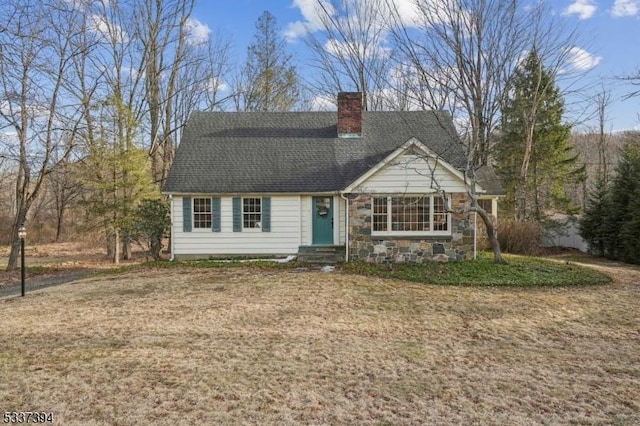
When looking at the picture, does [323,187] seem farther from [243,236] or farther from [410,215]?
[243,236]

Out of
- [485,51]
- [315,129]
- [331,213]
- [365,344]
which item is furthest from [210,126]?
[365,344]

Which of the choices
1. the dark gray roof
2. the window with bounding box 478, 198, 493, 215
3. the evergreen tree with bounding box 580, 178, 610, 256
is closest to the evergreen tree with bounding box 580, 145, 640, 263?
the evergreen tree with bounding box 580, 178, 610, 256

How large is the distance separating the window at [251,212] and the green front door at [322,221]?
194 centimetres

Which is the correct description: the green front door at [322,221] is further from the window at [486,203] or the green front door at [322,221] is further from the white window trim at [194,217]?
the window at [486,203]

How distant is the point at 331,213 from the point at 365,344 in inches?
360

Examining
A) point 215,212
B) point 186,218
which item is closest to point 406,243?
point 215,212

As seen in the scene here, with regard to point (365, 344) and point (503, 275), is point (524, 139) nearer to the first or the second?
point (503, 275)

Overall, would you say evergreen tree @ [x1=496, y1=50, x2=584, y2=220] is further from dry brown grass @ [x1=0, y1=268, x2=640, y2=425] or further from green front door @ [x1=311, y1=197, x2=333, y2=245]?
dry brown grass @ [x1=0, y1=268, x2=640, y2=425]

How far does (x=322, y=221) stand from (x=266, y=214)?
6.63ft

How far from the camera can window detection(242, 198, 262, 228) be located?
47.8ft

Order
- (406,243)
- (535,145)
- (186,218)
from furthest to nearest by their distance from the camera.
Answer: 1. (535,145)
2. (186,218)
3. (406,243)

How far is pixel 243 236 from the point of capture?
14531 millimetres

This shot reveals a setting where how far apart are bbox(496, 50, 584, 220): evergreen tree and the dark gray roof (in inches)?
333

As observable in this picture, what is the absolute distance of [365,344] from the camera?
576 cm
